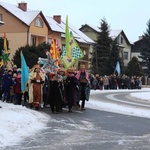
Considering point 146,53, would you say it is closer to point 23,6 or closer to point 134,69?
point 134,69

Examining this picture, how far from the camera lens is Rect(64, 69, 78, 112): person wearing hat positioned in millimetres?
16359

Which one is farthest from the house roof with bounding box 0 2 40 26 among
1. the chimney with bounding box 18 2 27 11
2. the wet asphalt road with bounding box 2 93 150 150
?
the wet asphalt road with bounding box 2 93 150 150

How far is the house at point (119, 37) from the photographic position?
268ft

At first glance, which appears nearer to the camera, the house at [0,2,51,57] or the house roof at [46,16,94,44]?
the house at [0,2,51,57]

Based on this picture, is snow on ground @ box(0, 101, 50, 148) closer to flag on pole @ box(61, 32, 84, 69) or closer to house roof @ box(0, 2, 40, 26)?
flag on pole @ box(61, 32, 84, 69)

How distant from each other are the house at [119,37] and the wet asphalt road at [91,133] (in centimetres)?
6464

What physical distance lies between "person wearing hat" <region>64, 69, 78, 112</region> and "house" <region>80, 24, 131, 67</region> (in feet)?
205

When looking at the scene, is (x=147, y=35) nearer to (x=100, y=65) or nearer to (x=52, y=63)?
(x=100, y=65)

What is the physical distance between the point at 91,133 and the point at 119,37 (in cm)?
7715

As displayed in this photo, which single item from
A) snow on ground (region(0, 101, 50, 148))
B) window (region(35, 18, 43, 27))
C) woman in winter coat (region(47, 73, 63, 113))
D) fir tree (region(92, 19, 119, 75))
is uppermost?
window (region(35, 18, 43, 27))

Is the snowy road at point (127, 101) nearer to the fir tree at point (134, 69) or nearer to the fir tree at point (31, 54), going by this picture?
the fir tree at point (31, 54)

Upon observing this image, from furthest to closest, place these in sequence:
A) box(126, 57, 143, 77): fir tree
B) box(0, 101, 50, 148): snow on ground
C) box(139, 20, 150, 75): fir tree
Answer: box(139, 20, 150, 75): fir tree < box(126, 57, 143, 77): fir tree < box(0, 101, 50, 148): snow on ground

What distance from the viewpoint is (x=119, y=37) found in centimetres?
8744

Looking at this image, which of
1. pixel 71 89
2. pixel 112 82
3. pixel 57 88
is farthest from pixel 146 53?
pixel 57 88
